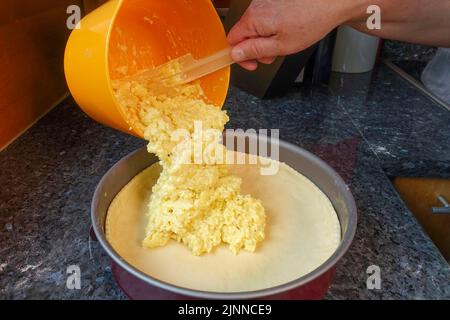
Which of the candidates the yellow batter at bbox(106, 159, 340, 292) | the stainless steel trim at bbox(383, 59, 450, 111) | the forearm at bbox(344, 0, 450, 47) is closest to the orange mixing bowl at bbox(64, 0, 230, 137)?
the yellow batter at bbox(106, 159, 340, 292)

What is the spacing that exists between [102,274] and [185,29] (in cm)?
40

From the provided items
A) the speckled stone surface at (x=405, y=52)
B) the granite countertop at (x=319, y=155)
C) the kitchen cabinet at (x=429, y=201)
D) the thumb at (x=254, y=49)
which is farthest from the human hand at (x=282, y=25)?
the speckled stone surface at (x=405, y=52)

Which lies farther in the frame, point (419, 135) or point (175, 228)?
point (419, 135)

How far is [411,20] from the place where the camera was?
2.43 ft

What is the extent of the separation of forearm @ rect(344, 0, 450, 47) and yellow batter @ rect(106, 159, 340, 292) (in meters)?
0.29

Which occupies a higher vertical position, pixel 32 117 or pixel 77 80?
pixel 77 80

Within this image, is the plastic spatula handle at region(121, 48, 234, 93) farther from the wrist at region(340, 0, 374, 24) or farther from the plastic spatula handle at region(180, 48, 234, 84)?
the wrist at region(340, 0, 374, 24)

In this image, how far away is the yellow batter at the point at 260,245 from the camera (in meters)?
0.54

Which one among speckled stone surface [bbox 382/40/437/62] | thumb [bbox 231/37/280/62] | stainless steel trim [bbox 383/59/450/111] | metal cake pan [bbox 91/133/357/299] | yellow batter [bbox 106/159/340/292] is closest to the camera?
metal cake pan [bbox 91/133/357/299]

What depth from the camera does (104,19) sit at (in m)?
0.51

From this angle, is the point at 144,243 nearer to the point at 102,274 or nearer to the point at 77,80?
the point at 102,274

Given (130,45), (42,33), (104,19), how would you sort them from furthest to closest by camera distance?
(42,33), (130,45), (104,19)

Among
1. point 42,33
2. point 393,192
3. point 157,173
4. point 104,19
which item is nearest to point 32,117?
point 42,33

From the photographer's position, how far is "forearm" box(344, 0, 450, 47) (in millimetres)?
696
